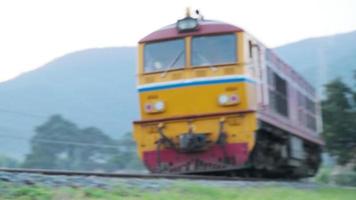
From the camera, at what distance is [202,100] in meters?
14.8

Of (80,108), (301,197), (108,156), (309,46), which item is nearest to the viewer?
(301,197)

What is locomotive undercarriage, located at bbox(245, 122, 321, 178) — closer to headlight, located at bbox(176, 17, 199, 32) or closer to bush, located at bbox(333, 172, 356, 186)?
headlight, located at bbox(176, 17, 199, 32)

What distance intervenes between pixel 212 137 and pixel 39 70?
85.9m

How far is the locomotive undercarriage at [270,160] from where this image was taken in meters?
14.6

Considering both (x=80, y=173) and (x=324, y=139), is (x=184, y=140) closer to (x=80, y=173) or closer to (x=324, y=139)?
(x=80, y=173)

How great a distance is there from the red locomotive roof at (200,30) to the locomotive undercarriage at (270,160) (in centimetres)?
211

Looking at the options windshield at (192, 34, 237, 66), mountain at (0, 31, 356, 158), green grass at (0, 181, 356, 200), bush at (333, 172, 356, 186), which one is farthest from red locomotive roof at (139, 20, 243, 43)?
mountain at (0, 31, 356, 158)

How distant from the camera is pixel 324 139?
25484mm

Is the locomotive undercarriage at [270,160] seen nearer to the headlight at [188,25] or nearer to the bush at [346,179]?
the headlight at [188,25]

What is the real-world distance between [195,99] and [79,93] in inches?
2715

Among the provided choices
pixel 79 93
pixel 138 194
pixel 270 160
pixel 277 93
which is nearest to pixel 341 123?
pixel 277 93

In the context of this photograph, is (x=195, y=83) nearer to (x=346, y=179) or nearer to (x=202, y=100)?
(x=202, y=100)

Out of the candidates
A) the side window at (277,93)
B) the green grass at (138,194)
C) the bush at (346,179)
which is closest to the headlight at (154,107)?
the side window at (277,93)

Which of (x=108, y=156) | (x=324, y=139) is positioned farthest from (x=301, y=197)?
(x=108, y=156)
